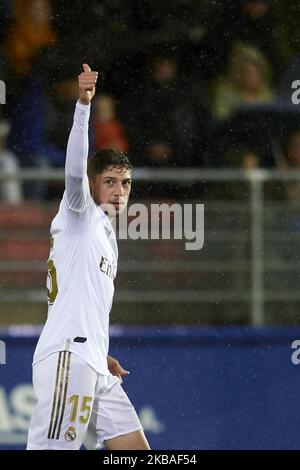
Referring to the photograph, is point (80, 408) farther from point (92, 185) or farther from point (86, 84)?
point (86, 84)

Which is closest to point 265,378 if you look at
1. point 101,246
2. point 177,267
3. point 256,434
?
point 256,434

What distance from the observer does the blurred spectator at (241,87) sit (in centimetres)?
Answer: 834

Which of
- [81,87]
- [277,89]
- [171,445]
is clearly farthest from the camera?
[277,89]

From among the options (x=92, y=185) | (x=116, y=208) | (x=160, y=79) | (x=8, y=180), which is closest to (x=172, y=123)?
(x=160, y=79)

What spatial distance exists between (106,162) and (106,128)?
2575 mm

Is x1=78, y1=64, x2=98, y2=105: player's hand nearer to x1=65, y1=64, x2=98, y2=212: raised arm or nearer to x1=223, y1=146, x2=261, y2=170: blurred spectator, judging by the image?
x1=65, y1=64, x2=98, y2=212: raised arm

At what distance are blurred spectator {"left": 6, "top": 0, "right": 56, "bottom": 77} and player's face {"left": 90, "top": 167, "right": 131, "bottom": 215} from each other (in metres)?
3.00

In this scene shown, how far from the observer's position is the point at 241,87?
27.5ft

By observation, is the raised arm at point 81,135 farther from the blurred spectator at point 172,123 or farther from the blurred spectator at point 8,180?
the blurred spectator at point 172,123

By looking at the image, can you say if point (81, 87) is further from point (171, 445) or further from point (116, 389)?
point (171, 445)

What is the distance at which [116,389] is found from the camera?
549cm

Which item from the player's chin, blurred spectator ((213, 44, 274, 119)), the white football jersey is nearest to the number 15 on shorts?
the white football jersey
